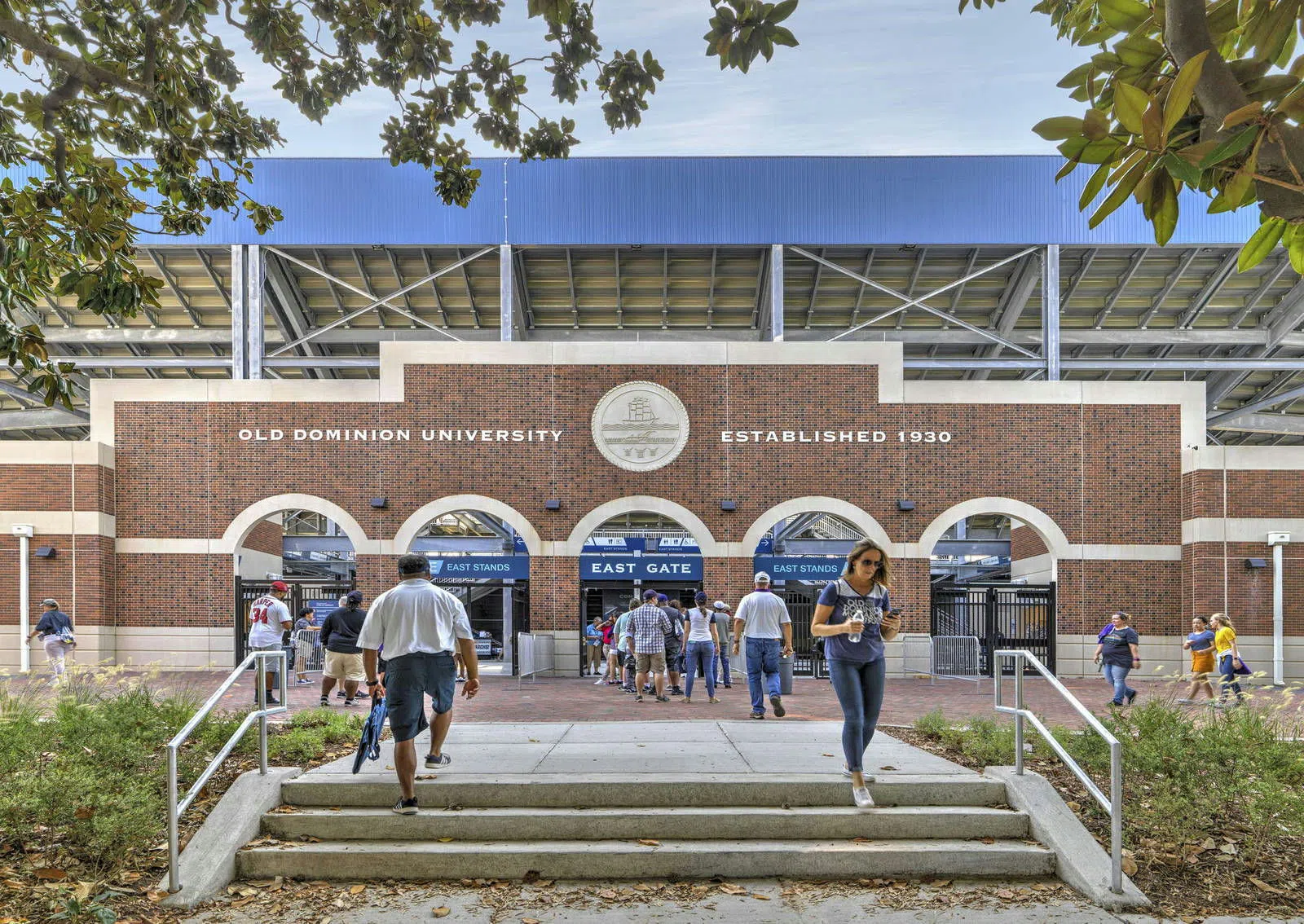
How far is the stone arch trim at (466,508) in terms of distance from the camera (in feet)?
66.3

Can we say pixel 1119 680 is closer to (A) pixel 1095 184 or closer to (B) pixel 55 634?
(A) pixel 1095 184

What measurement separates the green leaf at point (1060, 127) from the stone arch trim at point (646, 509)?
17.6 metres

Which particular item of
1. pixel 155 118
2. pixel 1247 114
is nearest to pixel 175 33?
pixel 155 118

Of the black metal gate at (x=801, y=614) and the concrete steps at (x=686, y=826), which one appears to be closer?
the concrete steps at (x=686, y=826)

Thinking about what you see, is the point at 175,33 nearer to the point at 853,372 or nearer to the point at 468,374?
the point at 468,374

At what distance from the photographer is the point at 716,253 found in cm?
2478

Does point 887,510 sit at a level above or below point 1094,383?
below

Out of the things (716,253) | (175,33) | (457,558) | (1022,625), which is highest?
(716,253)

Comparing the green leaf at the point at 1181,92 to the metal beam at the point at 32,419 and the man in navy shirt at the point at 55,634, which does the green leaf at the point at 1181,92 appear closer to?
the man in navy shirt at the point at 55,634

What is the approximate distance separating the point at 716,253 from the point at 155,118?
18011 mm

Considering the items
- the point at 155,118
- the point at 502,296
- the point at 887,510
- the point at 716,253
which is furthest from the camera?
the point at 716,253

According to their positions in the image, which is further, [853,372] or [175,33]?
[853,372]

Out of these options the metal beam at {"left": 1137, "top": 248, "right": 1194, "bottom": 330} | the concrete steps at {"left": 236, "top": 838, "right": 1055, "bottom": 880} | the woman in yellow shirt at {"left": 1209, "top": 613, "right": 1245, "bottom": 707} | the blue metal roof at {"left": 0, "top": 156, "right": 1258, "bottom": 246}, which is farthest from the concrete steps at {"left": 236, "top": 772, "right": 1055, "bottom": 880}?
the metal beam at {"left": 1137, "top": 248, "right": 1194, "bottom": 330}

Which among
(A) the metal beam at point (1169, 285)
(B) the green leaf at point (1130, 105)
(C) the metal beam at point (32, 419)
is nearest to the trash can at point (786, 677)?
(B) the green leaf at point (1130, 105)
